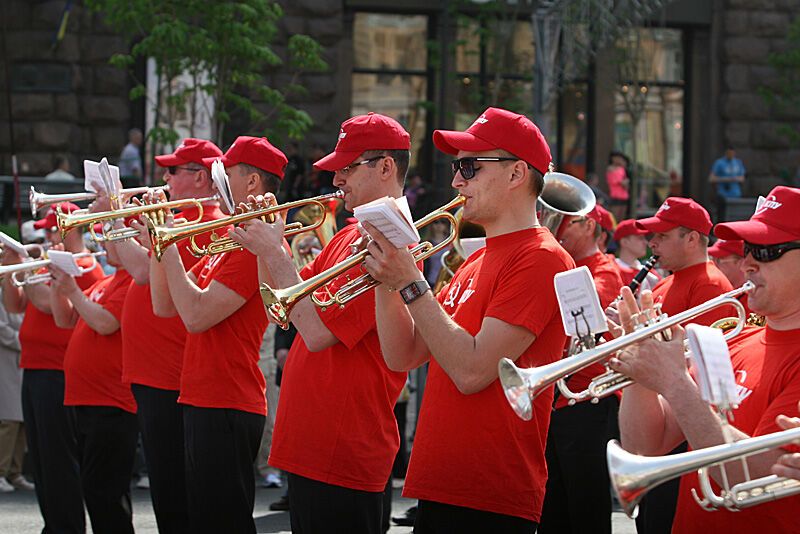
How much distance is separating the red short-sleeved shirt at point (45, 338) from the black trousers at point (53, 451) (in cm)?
6

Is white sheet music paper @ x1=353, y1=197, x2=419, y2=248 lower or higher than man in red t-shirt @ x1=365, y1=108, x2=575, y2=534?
higher

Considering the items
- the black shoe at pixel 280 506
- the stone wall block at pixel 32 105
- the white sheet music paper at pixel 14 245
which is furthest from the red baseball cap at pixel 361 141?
the stone wall block at pixel 32 105

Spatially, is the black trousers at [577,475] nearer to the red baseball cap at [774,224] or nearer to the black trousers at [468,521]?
the black trousers at [468,521]

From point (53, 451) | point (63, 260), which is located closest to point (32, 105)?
point (53, 451)

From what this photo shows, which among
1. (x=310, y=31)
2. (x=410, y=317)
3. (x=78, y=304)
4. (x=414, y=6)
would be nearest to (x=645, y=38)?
(x=414, y=6)

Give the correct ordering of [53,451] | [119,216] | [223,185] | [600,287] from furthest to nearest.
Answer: [53,451], [600,287], [119,216], [223,185]

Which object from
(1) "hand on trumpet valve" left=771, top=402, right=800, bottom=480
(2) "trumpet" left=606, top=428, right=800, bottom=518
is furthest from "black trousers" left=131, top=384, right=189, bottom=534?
(1) "hand on trumpet valve" left=771, top=402, right=800, bottom=480

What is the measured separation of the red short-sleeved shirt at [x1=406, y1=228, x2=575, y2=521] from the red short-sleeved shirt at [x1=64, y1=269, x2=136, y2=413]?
301 centimetres

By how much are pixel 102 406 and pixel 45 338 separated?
46.3 inches

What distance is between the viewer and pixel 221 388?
5551 millimetres

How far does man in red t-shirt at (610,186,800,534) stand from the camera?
3441 mm

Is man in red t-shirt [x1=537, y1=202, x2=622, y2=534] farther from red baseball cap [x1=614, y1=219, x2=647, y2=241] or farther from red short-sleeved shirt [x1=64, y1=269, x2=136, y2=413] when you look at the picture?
red baseball cap [x1=614, y1=219, x2=647, y2=241]

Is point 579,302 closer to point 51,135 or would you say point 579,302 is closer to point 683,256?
point 683,256

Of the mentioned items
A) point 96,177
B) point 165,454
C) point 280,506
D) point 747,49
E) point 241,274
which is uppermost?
point 747,49
